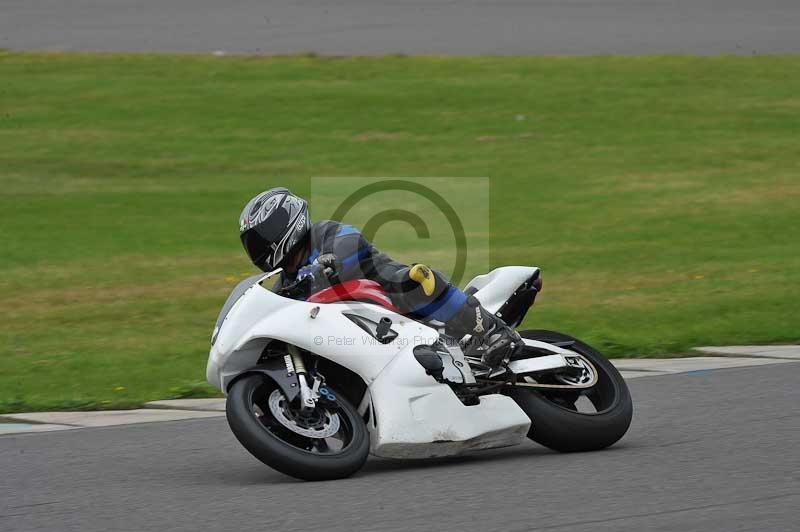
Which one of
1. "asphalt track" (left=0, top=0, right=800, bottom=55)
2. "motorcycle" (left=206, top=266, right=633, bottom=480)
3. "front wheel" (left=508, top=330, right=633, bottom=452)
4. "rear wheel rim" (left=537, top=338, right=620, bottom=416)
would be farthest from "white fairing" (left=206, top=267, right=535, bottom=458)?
"asphalt track" (left=0, top=0, right=800, bottom=55)

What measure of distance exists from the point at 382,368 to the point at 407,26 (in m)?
18.7

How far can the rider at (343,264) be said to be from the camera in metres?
6.43

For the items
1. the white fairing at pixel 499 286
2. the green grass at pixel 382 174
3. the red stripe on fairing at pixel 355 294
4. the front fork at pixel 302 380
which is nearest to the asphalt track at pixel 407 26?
the green grass at pixel 382 174

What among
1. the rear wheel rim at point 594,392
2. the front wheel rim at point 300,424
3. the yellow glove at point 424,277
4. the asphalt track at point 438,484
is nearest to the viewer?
the asphalt track at point 438,484

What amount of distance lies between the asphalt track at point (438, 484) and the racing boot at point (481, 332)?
1.71 feet

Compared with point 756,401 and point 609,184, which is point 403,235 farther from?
point 756,401

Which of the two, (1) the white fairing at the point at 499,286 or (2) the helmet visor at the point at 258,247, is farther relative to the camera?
(1) the white fairing at the point at 499,286

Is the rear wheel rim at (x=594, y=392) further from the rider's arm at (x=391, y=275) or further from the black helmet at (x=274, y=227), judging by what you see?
the black helmet at (x=274, y=227)

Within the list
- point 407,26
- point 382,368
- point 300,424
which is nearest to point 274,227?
point 382,368

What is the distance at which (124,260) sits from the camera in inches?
527

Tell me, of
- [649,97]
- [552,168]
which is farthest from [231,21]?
[552,168]

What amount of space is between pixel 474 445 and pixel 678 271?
6.31 meters

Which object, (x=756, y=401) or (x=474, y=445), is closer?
(x=474, y=445)

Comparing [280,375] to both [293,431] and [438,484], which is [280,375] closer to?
[293,431]
